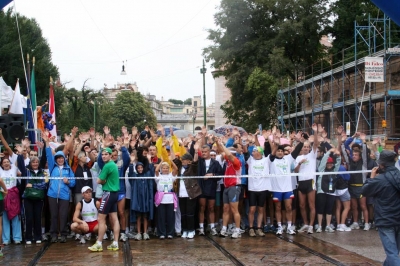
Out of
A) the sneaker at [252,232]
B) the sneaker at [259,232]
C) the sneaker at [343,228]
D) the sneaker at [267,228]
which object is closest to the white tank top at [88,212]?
the sneaker at [252,232]

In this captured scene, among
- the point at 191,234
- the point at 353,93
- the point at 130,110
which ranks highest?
the point at 130,110

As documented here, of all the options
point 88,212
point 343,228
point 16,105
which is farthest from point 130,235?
point 16,105

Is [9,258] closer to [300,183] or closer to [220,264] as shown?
[220,264]

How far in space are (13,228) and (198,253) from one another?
4.20m

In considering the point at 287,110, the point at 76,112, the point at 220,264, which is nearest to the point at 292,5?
the point at 287,110

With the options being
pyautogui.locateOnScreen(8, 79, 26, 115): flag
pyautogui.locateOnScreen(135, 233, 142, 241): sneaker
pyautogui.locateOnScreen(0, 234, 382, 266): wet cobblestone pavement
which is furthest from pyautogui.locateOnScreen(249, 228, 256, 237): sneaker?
pyautogui.locateOnScreen(8, 79, 26, 115): flag

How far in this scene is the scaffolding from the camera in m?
Result: 32.2

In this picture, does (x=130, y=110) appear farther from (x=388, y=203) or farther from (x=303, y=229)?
(x=388, y=203)

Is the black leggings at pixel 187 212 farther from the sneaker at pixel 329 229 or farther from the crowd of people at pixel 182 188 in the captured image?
the sneaker at pixel 329 229

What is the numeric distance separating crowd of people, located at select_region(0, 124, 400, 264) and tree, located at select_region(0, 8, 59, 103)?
25.4m

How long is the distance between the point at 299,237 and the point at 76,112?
46.4 m

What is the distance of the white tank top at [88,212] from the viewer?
11.8m

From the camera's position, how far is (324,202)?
1306 cm

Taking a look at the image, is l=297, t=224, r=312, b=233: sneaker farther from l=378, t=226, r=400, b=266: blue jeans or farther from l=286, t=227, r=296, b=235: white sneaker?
l=378, t=226, r=400, b=266: blue jeans
